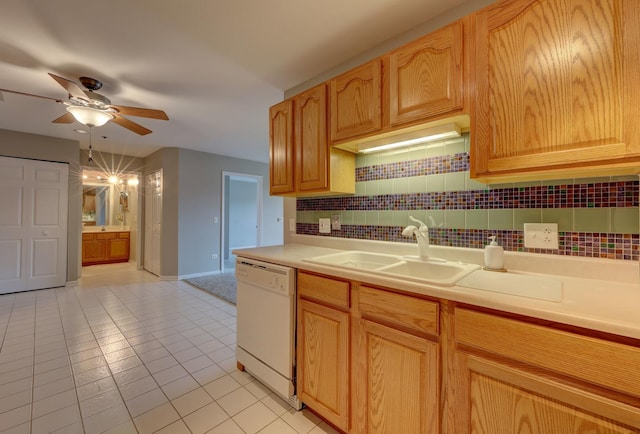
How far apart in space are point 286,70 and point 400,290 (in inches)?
75.9

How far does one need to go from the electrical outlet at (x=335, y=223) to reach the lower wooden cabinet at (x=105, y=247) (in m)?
6.51

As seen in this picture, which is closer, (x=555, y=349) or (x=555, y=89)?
(x=555, y=349)

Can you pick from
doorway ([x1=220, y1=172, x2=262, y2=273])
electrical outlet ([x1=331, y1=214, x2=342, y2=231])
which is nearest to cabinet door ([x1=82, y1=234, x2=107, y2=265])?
doorway ([x1=220, y1=172, x2=262, y2=273])

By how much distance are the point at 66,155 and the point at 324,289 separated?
5100 mm

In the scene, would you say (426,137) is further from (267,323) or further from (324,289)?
(267,323)

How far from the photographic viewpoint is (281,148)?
7.03 ft

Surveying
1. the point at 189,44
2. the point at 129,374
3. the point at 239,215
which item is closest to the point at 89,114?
the point at 189,44

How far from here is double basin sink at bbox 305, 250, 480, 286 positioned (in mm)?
1267

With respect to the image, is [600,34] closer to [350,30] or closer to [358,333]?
[350,30]

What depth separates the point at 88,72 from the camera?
212cm

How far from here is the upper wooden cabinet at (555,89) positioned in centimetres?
90

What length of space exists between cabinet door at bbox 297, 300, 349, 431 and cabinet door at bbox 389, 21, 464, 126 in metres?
1.12

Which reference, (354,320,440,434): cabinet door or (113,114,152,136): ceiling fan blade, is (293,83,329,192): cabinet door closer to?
(354,320,440,434): cabinet door

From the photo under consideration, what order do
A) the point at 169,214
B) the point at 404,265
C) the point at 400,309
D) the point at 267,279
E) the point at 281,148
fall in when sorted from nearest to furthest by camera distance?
1. the point at 400,309
2. the point at 404,265
3. the point at 267,279
4. the point at 281,148
5. the point at 169,214
